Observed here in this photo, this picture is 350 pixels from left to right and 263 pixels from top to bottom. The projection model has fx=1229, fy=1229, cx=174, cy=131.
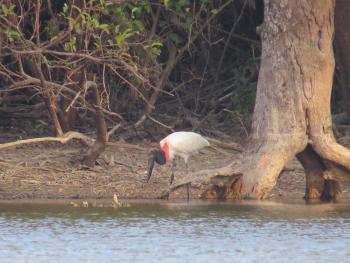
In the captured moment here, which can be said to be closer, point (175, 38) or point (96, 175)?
point (96, 175)

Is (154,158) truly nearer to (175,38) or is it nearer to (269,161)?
(269,161)

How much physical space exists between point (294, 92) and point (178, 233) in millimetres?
2529

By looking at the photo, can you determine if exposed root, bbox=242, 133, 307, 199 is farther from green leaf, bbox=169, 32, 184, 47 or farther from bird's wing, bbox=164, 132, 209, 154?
green leaf, bbox=169, 32, 184, 47

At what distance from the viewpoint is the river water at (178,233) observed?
9.51 m

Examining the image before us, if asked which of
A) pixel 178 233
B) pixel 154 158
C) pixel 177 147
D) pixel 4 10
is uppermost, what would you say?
pixel 4 10

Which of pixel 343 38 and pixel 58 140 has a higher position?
pixel 343 38

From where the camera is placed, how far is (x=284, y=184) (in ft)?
45.1

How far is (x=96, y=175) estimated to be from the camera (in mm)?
13680

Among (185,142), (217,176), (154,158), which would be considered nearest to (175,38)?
(185,142)

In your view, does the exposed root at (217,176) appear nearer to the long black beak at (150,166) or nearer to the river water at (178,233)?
the river water at (178,233)

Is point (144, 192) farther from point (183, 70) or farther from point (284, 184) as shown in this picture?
point (183, 70)

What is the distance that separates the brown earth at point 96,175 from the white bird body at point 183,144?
262mm

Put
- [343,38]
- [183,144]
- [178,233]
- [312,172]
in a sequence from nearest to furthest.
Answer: [178,233] → [312,172] → [183,144] → [343,38]

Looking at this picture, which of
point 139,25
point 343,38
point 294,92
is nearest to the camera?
point 294,92
